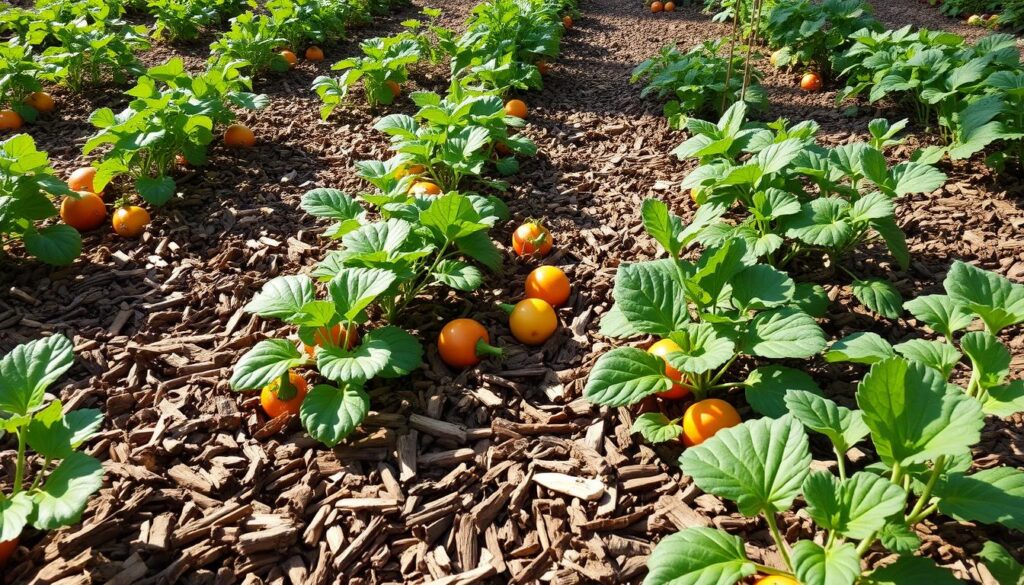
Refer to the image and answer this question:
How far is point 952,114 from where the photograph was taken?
3.89m

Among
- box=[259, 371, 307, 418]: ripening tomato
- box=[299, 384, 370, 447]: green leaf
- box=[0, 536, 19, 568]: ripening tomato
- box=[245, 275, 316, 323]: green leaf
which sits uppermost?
box=[245, 275, 316, 323]: green leaf

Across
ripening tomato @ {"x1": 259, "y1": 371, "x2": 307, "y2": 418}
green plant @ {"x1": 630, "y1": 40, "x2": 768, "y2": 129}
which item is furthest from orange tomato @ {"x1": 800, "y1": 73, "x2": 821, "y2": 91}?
ripening tomato @ {"x1": 259, "y1": 371, "x2": 307, "y2": 418}

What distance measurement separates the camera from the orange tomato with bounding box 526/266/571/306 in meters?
2.93

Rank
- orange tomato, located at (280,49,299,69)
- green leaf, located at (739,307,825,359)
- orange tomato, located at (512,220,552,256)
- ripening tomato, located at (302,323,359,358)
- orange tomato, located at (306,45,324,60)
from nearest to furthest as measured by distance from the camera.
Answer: green leaf, located at (739,307,825,359), ripening tomato, located at (302,323,359,358), orange tomato, located at (512,220,552,256), orange tomato, located at (280,49,299,69), orange tomato, located at (306,45,324,60)

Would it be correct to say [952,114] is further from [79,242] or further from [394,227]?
[79,242]

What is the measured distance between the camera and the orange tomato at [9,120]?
4.90 meters

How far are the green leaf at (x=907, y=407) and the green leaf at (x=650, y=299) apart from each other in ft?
2.53

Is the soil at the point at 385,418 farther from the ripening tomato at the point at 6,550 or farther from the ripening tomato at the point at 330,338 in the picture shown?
the ripening tomato at the point at 330,338

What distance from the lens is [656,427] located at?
6.98 ft

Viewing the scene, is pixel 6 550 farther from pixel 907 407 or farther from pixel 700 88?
pixel 700 88

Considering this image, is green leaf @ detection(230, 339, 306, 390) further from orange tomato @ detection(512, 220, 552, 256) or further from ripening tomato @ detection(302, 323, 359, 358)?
orange tomato @ detection(512, 220, 552, 256)

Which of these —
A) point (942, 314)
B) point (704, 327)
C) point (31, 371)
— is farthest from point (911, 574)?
point (31, 371)

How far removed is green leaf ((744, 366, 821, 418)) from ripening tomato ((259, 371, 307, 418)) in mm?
1673

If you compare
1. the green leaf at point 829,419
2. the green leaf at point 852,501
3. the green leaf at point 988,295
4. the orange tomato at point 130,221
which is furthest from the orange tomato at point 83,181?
the green leaf at point 988,295
